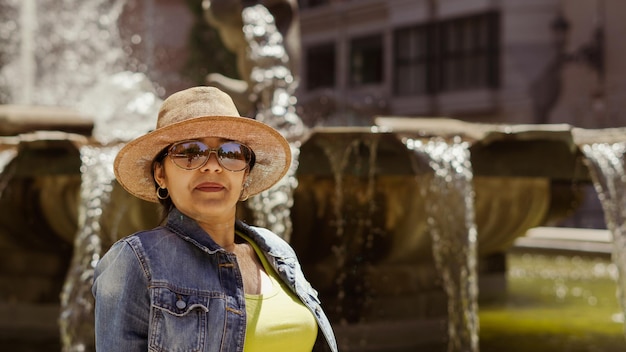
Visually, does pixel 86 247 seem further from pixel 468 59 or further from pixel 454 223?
pixel 468 59

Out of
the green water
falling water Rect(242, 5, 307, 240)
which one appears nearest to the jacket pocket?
the green water

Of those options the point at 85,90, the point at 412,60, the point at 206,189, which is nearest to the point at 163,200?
the point at 206,189

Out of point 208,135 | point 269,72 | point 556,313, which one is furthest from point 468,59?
point 208,135

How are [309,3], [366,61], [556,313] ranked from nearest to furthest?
[556,313] → [366,61] → [309,3]

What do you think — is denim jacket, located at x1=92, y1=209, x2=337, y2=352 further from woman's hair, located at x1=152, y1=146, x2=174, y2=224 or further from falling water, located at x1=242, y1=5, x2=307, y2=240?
falling water, located at x1=242, y1=5, x2=307, y2=240

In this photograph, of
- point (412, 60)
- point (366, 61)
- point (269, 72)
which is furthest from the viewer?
point (366, 61)

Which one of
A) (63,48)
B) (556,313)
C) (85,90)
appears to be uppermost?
(63,48)

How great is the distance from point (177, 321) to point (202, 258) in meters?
0.15

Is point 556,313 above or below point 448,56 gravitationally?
below

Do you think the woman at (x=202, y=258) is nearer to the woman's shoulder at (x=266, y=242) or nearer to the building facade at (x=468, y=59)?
the woman's shoulder at (x=266, y=242)

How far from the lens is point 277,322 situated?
6.37 ft

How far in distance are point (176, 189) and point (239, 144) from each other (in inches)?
6.6

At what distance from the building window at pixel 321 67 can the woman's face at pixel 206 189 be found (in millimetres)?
29352

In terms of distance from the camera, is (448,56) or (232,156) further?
(448,56)
